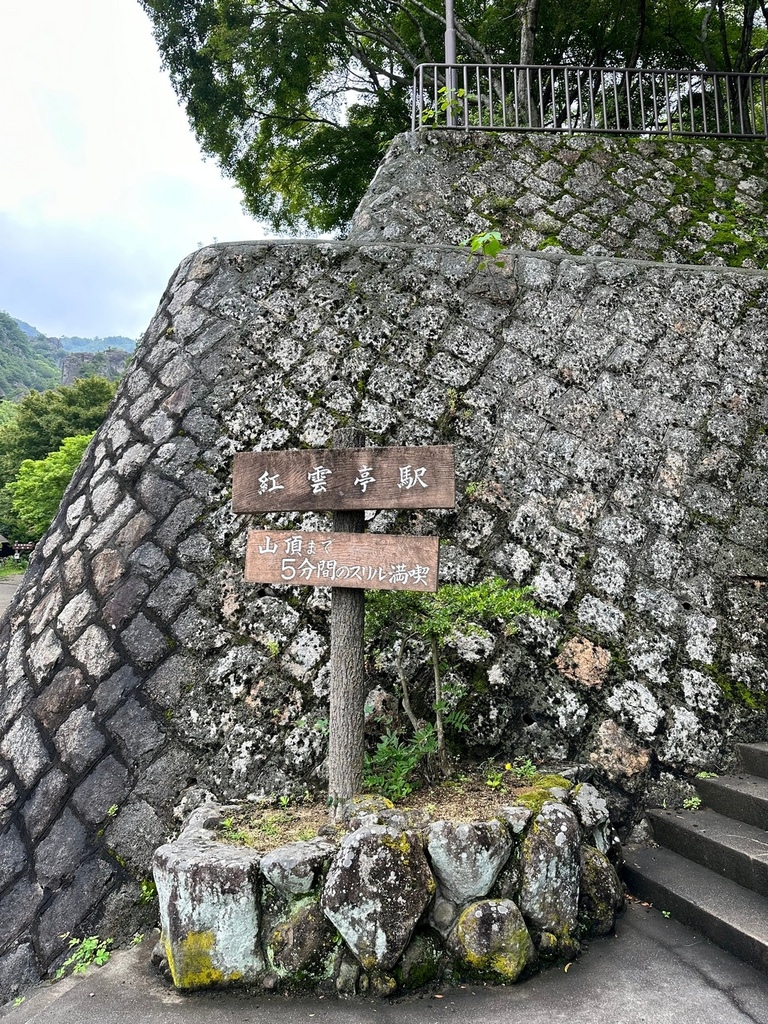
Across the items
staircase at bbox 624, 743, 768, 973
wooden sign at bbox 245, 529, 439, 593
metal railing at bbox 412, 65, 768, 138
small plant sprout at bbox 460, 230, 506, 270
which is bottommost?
staircase at bbox 624, 743, 768, 973

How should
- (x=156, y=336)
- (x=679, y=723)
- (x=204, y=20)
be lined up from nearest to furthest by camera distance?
(x=679, y=723), (x=156, y=336), (x=204, y=20)

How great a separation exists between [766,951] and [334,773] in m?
1.68

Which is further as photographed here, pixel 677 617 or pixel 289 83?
pixel 289 83

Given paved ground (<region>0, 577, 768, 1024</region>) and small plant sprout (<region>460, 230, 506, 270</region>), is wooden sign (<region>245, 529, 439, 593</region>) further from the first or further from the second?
small plant sprout (<region>460, 230, 506, 270</region>)

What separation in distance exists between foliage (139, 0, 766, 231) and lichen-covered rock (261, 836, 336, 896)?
1175 cm

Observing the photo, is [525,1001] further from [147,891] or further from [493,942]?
[147,891]

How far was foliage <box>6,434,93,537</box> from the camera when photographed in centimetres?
2266

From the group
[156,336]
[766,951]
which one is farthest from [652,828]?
[156,336]

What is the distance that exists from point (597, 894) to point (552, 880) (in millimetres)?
368

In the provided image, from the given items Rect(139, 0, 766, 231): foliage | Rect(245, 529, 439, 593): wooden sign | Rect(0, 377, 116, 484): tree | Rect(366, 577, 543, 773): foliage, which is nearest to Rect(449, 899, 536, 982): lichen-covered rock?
Rect(366, 577, 543, 773): foliage

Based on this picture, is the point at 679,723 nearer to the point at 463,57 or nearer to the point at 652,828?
the point at 652,828

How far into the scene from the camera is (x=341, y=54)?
1195cm

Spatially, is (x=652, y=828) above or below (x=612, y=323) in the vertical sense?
below

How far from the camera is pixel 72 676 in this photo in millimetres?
3500
